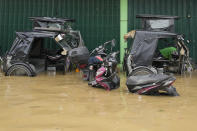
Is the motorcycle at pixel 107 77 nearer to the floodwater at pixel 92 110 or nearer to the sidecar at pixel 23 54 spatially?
the floodwater at pixel 92 110

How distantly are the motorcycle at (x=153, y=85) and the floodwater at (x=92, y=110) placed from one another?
0.17m

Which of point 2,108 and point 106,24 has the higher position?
point 106,24

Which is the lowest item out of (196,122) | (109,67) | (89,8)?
(196,122)

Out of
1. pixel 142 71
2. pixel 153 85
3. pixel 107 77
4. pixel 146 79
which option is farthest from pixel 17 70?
pixel 153 85

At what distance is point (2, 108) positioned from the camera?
145 inches

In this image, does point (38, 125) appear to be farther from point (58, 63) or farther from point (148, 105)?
point (58, 63)

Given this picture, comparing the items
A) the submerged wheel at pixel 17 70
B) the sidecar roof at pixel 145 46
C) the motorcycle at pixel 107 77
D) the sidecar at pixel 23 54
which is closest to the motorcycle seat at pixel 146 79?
the motorcycle at pixel 107 77

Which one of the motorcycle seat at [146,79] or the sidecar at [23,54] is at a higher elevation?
the sidecar at [23,54]

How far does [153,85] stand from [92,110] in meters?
1.58

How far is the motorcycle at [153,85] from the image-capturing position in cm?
469

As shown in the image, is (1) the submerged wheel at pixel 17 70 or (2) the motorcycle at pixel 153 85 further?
(1) the submerged wheel at pixel 17 70

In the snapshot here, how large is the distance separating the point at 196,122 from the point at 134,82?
197 cm

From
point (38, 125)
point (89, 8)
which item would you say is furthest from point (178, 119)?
point (89, 8)

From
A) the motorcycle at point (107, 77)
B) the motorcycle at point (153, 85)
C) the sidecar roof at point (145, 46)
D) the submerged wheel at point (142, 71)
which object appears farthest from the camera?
the sidecar roof at point (145, 46)
